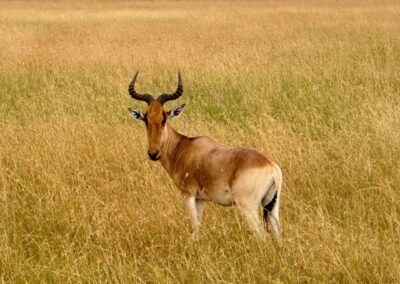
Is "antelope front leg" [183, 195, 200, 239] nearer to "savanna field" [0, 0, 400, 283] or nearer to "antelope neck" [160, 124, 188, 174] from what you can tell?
"savanna field" [0, 0, 400, 283]

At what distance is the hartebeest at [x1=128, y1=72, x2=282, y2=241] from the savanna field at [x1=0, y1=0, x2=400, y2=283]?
7.9 inches

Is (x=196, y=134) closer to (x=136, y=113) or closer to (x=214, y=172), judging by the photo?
(x=136, y=113)

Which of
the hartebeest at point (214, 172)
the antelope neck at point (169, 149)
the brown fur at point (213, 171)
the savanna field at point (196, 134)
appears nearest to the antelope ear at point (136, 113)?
the hartebeest at point (214, 172)

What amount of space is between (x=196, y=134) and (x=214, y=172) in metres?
3.39

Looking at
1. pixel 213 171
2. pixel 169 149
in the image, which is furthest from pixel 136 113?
pixel 213 171

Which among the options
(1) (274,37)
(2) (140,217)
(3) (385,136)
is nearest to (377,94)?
(3) (385,136)

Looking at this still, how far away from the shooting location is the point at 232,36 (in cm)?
2042

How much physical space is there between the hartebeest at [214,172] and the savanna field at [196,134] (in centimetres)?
20

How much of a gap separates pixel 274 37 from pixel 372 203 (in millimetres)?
14128

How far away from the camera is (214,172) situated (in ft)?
16.7

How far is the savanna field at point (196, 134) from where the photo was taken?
4.45 metres

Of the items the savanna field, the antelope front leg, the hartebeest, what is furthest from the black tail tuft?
the antelope front leg

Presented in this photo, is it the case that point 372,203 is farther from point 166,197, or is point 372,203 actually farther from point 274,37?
point 274,37

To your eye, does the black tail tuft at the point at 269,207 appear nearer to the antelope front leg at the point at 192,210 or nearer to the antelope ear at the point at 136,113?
the antelope front leg at the point at 192,210
